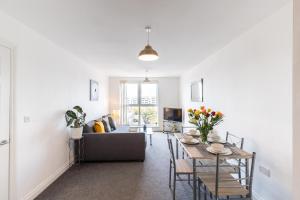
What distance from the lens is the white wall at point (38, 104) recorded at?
2244 mm

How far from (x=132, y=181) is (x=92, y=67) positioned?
3.59m

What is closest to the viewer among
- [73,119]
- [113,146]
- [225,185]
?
[225,185]

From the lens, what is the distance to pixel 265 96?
2.20 m

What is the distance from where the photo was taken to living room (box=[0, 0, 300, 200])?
6.33ft

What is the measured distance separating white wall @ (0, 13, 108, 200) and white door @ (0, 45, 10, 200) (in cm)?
10

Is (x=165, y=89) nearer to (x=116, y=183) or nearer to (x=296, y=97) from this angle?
(x=116, y=183)

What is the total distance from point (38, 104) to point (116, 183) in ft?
5.80

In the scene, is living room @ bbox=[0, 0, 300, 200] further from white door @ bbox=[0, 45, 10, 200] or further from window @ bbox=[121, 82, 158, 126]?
window @ bbox=[121, 82, 158, 126]

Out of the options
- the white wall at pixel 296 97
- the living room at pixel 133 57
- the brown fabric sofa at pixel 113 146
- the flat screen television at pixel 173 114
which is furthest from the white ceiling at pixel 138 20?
the flat screen television at pixel 173 114

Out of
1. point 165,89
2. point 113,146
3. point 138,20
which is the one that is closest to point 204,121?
point 138,20

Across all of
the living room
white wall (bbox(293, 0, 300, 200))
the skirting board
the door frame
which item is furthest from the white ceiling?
the skirting board

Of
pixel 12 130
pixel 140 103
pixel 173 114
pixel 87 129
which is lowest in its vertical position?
pixel 87 129

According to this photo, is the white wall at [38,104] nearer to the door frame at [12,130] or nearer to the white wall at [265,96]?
the door frame at [12,130]

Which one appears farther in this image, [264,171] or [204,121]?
[204,121]
